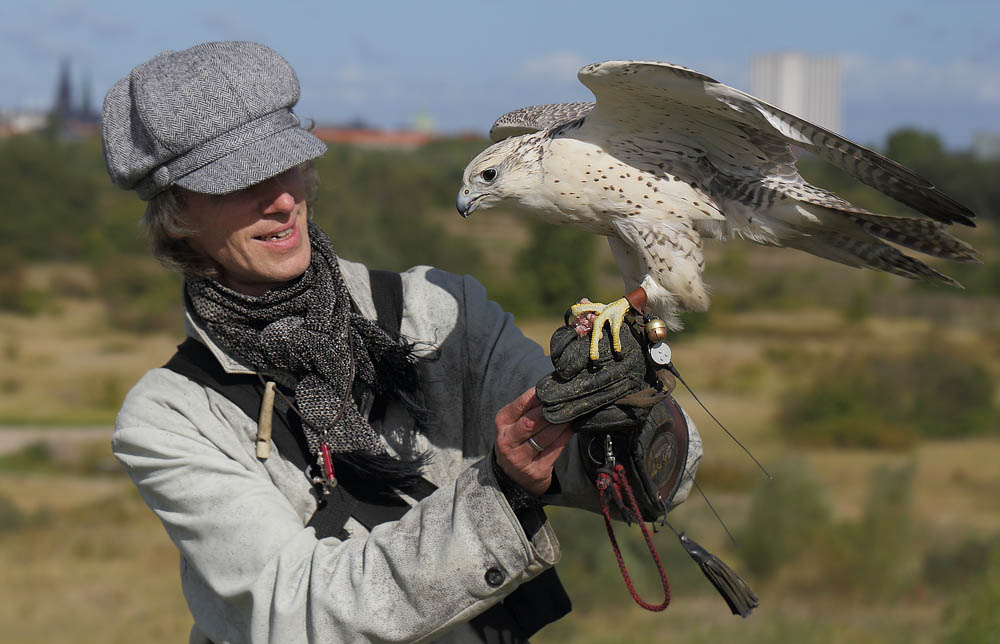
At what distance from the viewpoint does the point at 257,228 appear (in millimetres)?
2330

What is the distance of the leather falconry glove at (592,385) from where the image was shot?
203 cm

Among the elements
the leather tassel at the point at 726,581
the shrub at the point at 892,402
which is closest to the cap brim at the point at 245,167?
the leather tassel at the point at 726,581

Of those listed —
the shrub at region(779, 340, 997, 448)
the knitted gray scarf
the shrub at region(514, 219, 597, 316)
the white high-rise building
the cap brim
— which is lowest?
the shrub at region(514, 219, 597, 316)

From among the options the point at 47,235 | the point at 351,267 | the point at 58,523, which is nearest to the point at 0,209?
the point at 47,235

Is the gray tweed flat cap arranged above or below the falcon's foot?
above

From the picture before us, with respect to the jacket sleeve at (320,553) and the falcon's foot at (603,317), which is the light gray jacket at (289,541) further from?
the falcon's foot at (603,317)

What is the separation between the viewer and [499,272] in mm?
48969

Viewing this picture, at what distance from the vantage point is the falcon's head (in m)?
3.04

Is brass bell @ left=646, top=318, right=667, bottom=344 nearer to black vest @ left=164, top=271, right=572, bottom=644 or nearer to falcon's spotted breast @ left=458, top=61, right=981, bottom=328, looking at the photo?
falcon's spotted breast @ left=458, top=61, right=981, bottom=328

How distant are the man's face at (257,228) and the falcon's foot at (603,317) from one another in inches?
27.6

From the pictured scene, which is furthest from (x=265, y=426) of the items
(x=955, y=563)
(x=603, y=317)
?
(x=955, y=563)

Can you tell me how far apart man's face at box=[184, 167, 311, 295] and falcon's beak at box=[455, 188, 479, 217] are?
0.90 metres

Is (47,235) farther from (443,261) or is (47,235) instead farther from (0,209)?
(443,261)

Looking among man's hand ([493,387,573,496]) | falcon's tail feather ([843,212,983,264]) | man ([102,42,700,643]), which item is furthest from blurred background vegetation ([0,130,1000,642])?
falcon's tail feather ([843,212,983,264])
